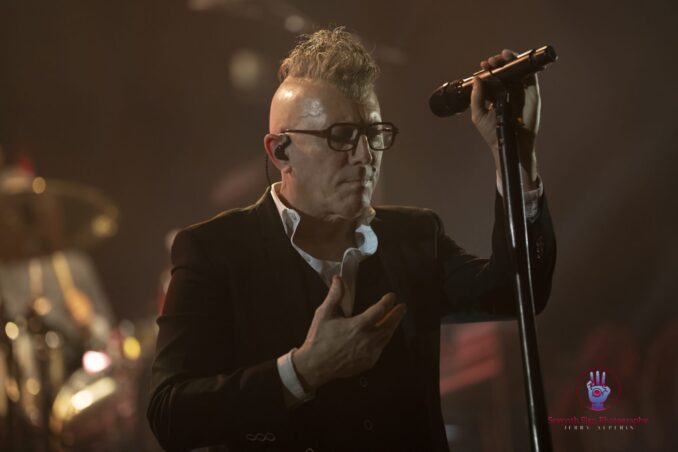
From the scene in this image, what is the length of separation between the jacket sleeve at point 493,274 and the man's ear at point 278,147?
0.51 metres

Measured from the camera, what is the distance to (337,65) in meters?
1.88

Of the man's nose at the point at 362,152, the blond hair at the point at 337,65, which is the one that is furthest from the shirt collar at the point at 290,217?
the blond hair at the point at 337,65

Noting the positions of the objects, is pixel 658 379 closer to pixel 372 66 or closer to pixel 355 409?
pixel 355 409

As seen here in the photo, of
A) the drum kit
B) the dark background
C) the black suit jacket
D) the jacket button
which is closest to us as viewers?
the black suit jacket

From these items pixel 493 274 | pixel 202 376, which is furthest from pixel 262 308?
pixel 493 274

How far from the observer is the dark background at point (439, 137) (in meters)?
2.67

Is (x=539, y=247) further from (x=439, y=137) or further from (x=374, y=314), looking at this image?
(x=439, y=137)

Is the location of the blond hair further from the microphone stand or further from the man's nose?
the microphone stand

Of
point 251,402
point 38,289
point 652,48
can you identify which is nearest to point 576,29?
point 652,48

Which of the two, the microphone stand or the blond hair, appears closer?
the microphone stand

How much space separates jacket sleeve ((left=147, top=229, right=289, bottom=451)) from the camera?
63.0 inches

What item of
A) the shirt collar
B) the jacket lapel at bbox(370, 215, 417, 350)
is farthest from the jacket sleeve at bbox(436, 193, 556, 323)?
the shirt collar

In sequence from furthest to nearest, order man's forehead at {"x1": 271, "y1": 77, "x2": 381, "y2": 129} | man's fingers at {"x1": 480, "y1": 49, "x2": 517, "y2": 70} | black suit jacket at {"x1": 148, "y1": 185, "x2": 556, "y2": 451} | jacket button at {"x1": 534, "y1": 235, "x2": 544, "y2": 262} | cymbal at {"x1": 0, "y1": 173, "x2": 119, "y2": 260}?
1. cymbal at {"x1": 0, "y1": 173, "x2": 119, "y2": 260}
2. man's forehead at {"x1": 271, "y1": 77, "x2": 381, "y2": 129}
3. jacket button at {"x1": 534, "y1": 235, "x2": 544, "y2": 262}
4. black suit jacket at {"x1": 148, "y1": 185, "x2": 556, "y2": 451}
5. man's fingers at {"x1": 480, "y1": 49, "x2": 517, "y2": 70}

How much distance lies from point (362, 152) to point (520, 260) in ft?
1.85
